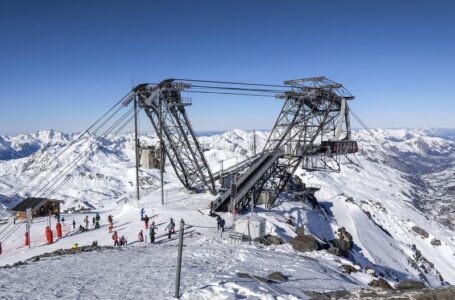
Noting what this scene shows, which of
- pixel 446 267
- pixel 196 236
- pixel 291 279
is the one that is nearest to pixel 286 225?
pixel 196 236

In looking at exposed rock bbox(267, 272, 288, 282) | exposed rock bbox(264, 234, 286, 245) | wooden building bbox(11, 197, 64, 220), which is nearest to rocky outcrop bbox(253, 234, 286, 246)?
exposed rock bbox(264, 234, 286, 245)

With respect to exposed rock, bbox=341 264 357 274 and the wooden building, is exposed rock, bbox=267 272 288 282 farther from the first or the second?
the wooden building

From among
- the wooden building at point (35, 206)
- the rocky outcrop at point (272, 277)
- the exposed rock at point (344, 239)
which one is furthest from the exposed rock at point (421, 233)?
the rocky outcrop at point (272, 277)

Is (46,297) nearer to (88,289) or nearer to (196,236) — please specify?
(88,289)

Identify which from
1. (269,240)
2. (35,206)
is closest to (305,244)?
(269,240)

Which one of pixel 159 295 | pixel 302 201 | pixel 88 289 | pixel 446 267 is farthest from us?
pixel 446 267

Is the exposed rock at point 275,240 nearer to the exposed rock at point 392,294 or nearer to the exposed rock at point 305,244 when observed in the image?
the exposed rock at point 305,244

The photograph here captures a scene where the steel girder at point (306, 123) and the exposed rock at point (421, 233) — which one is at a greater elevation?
the steel girder at point (306, 123)

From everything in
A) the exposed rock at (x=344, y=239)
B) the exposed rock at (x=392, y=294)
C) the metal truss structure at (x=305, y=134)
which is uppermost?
the metal truss structure at (x=305, y=134)
